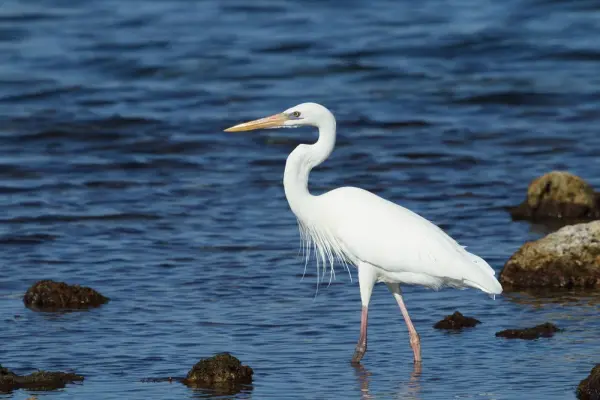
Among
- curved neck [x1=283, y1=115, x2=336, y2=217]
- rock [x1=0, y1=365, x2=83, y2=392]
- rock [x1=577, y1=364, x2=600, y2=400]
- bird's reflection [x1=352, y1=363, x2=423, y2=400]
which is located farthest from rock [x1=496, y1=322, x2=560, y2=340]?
rock [x1=0, y1=365, x2=83, y2=392]

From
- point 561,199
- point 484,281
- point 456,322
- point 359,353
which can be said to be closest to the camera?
point 359,353

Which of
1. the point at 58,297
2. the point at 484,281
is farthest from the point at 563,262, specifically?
the point at 58,297

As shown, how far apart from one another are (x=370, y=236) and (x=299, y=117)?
3.16 feet

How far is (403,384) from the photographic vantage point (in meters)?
7.77

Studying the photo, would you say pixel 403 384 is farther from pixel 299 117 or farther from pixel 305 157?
pixel 299 117

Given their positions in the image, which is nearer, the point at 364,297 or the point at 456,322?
the point at 364,297

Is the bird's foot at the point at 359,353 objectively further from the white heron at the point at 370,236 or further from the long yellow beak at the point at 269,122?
the long yellow beak at the point at 269,122

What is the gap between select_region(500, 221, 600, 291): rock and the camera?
9969 millimetres

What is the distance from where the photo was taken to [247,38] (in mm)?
24328

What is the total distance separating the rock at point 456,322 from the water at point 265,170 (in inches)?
5.8

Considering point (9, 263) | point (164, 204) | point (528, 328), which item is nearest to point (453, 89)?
point (164, 204)

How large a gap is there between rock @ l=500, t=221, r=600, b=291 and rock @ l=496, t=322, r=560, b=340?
4.27ft

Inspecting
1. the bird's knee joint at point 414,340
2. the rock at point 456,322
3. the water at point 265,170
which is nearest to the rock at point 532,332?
the water at point 265,170

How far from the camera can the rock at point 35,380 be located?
7488 millimetres
